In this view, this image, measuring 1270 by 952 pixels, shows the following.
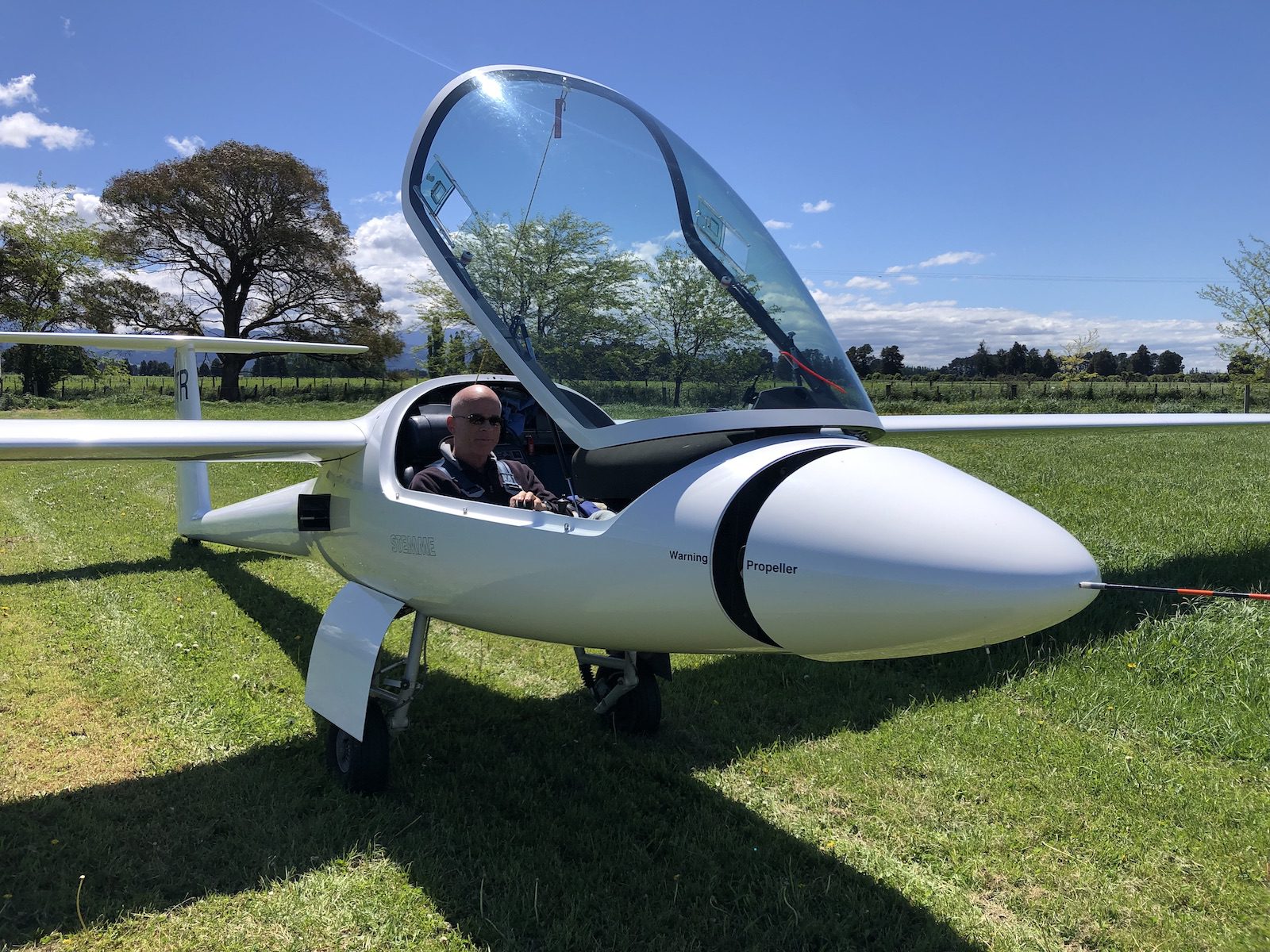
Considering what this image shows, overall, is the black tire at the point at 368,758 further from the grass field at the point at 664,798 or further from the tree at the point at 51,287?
the tree at the point at 51,287

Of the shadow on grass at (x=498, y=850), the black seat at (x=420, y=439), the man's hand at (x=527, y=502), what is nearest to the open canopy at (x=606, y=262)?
the man's hand at (x=527, y=502)

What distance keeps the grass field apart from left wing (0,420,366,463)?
5.35ft

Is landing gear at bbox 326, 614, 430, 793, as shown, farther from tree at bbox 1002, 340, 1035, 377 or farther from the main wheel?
tree at bbox 1002, 340, 1035, 377

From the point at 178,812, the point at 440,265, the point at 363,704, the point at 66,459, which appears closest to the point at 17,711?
the point at 178,812

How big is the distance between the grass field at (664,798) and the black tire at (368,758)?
10 centimetres

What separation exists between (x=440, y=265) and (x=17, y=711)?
392 centimetres

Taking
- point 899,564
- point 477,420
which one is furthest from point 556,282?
point 899,564

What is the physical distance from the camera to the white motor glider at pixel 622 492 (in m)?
2.26

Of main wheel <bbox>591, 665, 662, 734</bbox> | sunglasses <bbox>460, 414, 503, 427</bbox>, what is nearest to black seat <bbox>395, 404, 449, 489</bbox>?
sunglasses <bbox>460, 414, 503, 427</bbox>

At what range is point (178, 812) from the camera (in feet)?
11.5

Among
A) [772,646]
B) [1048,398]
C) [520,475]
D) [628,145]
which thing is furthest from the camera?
[1048,398]

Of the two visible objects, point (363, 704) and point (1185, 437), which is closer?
point (363, 704)

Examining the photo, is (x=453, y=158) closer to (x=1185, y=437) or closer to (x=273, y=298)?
(x=1185, y=437)

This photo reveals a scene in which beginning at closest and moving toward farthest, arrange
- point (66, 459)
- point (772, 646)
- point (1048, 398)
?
point (772, 646) < point (66, 459) < point (1048, 398)
